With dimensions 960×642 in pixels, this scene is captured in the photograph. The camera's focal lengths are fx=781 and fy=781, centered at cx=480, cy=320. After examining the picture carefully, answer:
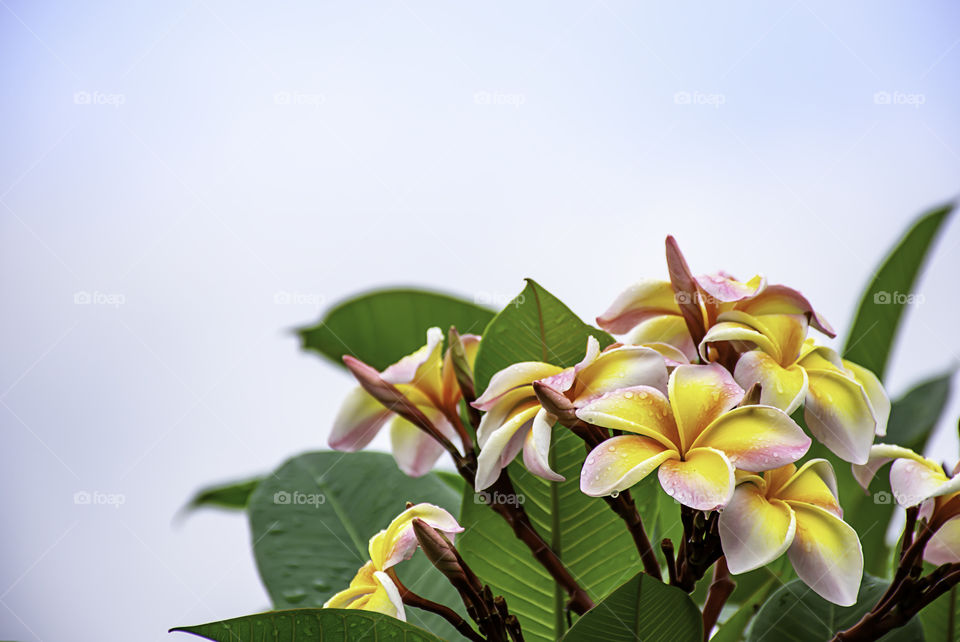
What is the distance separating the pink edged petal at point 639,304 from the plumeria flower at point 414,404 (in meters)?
0.09

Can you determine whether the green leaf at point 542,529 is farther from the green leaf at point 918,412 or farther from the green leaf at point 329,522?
the green leaf at point 918,412

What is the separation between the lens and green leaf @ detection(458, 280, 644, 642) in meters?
0.44

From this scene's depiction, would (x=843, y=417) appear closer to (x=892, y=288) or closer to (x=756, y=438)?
(x=756, y=438)

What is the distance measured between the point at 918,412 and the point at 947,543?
12.1 inches

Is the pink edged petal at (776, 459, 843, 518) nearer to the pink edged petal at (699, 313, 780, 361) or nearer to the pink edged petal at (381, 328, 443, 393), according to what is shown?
the pink edged petal at (699, 313, 780, 361)

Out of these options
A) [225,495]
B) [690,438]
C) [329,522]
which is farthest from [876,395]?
[225,495]

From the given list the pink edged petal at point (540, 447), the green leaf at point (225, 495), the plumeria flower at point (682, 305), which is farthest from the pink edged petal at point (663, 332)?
the green leaf at point (225, 495)

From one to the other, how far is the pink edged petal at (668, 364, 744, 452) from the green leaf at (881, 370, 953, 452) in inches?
14.7

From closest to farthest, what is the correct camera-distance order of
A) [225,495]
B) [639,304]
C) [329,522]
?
[639,304] < [329,522] < [225,495]

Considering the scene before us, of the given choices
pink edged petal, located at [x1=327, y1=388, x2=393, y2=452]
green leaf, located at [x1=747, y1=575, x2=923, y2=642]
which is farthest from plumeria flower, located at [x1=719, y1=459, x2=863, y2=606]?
pink edged petal, located at [x1=327, y1=388, x2=393, y2=452]

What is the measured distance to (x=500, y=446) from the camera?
0.33 metres

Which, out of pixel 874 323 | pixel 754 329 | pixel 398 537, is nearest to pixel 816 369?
pixel 754 329

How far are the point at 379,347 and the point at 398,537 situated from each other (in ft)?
1.07

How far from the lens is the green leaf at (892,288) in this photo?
64 cm
